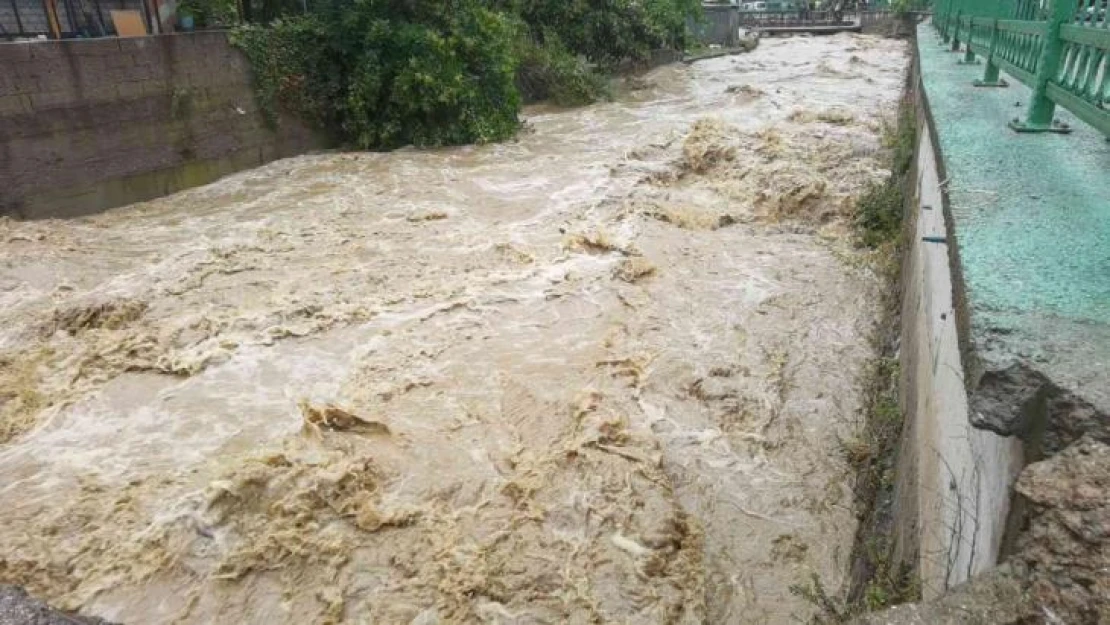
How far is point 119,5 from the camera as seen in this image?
11812mm

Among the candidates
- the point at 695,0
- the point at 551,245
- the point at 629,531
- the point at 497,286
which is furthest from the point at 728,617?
the point at 695,0

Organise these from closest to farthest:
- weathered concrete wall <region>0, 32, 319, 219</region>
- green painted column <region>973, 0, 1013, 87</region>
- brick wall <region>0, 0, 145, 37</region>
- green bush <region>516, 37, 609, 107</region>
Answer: green painted column <region>973, 0, 1013, 87</region> → weathered concrete wall <region>0, 32, 319, 219</region> → brick wall <region>0, 0, 145, 37</region> → green bush <region>516, 37, 609, 107</region>

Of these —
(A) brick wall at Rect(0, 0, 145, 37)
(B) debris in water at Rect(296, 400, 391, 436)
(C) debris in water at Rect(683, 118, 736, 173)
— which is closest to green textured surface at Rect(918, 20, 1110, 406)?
(B) debris in water at Rect(296, 400, 391, 436)

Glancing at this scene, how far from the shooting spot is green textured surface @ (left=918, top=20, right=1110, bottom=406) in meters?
2.23

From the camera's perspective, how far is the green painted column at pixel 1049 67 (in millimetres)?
4094

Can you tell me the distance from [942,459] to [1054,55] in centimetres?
287

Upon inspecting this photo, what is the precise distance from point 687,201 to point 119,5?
9887 millimetres

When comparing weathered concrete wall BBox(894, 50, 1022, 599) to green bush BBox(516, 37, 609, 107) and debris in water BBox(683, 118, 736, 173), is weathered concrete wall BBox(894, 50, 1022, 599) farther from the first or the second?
green bush BBox(516, 37, 609, 107)

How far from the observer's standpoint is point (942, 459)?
2783 millimetres

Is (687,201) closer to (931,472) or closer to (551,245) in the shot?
A: (551,245)

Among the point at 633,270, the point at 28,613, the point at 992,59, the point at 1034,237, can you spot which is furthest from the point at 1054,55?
the point at 28,613

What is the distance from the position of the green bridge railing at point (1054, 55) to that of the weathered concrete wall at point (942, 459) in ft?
2.44

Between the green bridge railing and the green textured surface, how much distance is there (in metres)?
0.32

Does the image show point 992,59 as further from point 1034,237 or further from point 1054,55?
point 1034,237
